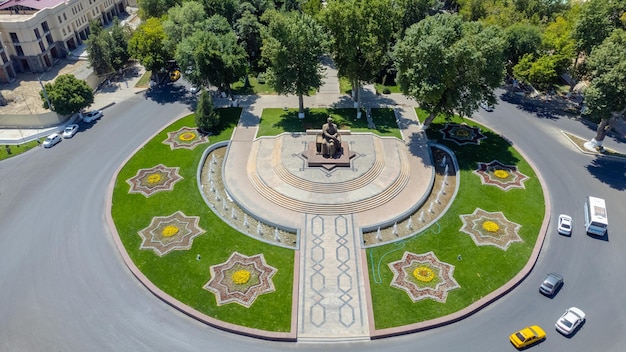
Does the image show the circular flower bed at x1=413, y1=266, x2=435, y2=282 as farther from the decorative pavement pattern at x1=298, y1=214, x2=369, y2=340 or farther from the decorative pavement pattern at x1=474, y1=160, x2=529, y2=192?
the decorative pavement pattern at x1=474, y1=160, x2=529, y2=192

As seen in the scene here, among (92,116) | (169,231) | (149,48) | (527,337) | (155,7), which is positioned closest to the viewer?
(527,337)

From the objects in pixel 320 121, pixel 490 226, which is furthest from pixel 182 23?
pixel 490 226

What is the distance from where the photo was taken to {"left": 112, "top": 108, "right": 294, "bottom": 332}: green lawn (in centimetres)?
3812

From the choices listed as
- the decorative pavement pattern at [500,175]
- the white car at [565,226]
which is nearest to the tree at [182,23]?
the decorative pavement pattern at [500,175]

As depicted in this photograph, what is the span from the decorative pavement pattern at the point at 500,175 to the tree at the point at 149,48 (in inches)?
2163

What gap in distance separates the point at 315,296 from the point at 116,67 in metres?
63.4

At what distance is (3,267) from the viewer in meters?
42.8

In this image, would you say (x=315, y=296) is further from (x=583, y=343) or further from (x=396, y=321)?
(x=583, y=343)

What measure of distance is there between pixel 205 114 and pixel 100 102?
23.8 metres

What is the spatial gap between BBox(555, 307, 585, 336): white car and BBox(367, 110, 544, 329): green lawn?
5594 millimetres

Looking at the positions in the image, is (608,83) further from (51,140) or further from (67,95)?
(51,140)

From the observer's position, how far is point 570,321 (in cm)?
3588

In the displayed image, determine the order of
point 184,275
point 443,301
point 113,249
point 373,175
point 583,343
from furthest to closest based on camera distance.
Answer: point 373,175
point 113,249
point 184,275
point 443,301
point 583,343

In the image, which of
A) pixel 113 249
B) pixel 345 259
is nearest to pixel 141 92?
pixel 113 249
